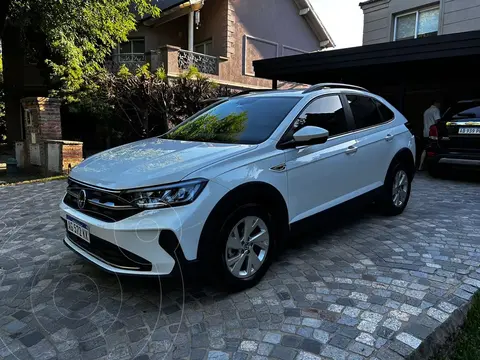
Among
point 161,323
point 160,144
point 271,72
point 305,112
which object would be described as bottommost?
point 161,323

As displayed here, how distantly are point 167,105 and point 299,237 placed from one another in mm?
7373

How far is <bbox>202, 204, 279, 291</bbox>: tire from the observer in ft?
8.95

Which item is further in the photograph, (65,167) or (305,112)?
(65,167)

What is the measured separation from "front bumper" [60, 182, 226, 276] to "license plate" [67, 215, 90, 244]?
0.18 m

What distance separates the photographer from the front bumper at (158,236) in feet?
8.26

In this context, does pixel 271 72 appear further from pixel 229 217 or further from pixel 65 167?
pixel 229 217

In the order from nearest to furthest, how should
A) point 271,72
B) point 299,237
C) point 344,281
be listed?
point 344,281
point 299,237
point 271,72

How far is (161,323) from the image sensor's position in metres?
2.63

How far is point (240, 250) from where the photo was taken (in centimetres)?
294

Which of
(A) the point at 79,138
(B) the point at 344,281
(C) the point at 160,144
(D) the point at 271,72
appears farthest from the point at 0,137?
(B) the point at 344,281

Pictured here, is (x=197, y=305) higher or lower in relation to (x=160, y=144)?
lower

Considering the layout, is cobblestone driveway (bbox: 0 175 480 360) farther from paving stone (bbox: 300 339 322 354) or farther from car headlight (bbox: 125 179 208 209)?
car headlight (bbox: 125 179 208 209)

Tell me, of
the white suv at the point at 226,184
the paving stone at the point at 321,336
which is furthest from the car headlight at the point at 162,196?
the paving stone at the point at 321,336

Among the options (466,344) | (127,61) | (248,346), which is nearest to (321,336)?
(248,346)
